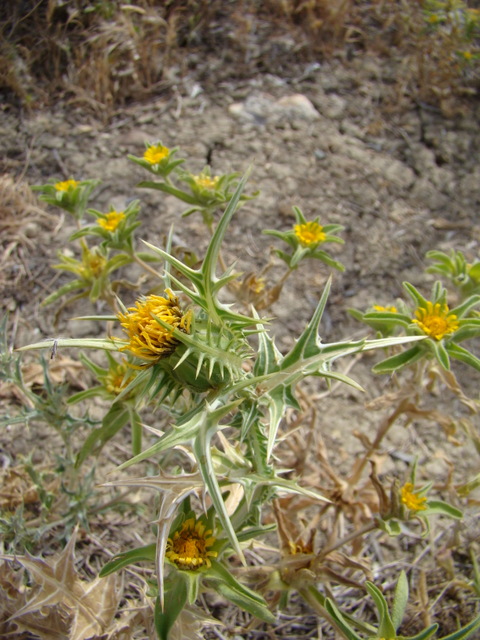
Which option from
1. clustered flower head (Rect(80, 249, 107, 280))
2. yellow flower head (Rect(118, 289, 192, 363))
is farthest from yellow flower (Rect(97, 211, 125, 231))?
yellow flower head (Rect(118, 289, 192, 363))

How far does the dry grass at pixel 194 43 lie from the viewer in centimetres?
438

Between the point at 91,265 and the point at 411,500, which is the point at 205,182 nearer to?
the point at 91,265

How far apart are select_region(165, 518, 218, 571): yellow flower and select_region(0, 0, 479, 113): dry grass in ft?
11.9

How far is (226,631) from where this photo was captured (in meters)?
2.43

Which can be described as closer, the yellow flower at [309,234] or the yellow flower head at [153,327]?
the yellow flower head at [153,327]

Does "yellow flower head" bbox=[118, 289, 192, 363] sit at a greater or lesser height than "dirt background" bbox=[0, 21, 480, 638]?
greater

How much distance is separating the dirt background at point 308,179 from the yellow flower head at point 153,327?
1664 millimetres

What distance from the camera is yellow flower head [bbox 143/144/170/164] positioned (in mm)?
2691

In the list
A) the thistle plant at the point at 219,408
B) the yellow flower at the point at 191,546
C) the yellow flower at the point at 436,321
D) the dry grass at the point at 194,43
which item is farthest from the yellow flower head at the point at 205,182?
the dry grass at the point at 194,43

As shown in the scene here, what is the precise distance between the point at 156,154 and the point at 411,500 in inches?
81.1

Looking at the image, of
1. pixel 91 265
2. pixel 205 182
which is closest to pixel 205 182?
pixel 205 182

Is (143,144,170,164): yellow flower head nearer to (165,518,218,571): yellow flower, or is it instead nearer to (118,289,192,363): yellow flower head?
(118,289,192,363): yellow flower head

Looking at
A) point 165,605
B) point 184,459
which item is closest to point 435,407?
point 184,459

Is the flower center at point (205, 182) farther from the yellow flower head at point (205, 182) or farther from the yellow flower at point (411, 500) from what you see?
the yellow flower at point (411, 500)
